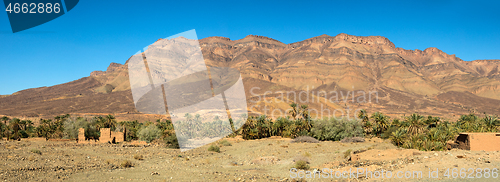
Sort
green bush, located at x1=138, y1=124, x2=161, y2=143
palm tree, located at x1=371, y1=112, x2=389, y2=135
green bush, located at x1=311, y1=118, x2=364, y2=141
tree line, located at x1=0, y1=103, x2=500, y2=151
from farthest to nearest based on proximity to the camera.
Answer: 1. palm tree, located at x1=371, y1=112, x2=389, y2=135
2. green bush, located at x1=138, y1=124, x2=161, y2=143
3. tree line, located at x1=0, y1=103, x2=500, y2=151
4. green bush, located at x1=311, y1=118, x2=364, y2=141

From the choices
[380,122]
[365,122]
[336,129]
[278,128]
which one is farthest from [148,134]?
[380,122]

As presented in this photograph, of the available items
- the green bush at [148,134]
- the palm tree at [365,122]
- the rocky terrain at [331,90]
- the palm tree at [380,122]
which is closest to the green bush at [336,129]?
the palm tree at [380,122]

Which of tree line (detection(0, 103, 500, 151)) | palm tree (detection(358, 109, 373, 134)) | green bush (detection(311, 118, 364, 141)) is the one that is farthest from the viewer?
palm tree (detection(358, 109, 373, 134))

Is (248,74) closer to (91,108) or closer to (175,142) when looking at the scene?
(91,108)

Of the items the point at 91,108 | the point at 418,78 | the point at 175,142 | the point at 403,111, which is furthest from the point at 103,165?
the point at 418,78

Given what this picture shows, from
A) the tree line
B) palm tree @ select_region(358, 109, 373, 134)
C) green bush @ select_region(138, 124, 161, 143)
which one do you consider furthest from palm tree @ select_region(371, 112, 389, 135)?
green bush @ select_region(138, 124, 161, 143)

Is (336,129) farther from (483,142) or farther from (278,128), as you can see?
(483,142)

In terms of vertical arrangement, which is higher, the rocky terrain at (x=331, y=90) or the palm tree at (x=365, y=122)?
the rocky terrain at (x=331, y=90)

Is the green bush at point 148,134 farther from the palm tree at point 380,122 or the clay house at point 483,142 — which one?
the clay house at point 483,142

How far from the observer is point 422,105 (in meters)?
130

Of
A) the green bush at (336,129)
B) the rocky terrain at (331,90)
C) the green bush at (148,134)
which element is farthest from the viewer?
the rocky terrain at (331,90)

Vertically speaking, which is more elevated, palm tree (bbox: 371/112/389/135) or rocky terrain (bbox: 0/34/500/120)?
rocky terrain (bbox: 0/34/500/120)

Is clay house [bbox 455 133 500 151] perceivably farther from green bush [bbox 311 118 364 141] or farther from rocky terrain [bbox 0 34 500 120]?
rocky terrain [bbox 0 34 500 120]

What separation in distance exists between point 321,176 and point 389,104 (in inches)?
5223
